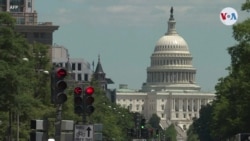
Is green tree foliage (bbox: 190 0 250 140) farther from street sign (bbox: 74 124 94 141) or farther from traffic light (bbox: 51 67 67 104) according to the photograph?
traffic light (bbox: 51 67 67 104)

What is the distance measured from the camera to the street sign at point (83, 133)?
51.5 meters

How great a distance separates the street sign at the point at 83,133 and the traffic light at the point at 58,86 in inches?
159

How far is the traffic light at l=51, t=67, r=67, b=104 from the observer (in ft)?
155

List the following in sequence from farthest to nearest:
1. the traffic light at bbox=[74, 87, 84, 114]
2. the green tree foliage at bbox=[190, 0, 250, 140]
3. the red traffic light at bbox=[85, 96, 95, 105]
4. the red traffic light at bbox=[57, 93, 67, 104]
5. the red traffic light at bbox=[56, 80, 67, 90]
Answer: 1. the green tree foliage at bbox=[190, 0, 250, 140]
2. the red traffic light at bbox=[85, 96, 95, 105]
3. the traffic light at bbox=[74, 87, 84, 114]
4. the red traffic light at bbox=[56, 80, 67, 90]
5. the red traffic light at bbox=[57, 93, 67, 104]

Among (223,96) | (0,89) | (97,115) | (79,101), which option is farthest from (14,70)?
(223,96)

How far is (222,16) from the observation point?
9119 cm

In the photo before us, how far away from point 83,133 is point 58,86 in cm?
452

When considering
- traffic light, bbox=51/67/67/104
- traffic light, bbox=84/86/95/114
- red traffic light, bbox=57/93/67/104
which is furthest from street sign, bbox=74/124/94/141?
red traffic light, bbox=57/93/67/104

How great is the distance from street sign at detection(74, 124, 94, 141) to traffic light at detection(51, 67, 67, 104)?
4.05 metres

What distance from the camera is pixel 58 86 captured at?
156ft

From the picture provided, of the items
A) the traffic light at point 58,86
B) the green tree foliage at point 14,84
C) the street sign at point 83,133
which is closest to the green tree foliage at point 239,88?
the green tree foliage at point 14,84

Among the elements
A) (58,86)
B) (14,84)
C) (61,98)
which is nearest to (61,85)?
(58,86)

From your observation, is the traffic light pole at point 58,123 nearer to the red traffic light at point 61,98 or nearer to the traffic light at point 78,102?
the traffic light at point 78,102

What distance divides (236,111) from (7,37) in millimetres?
35974
